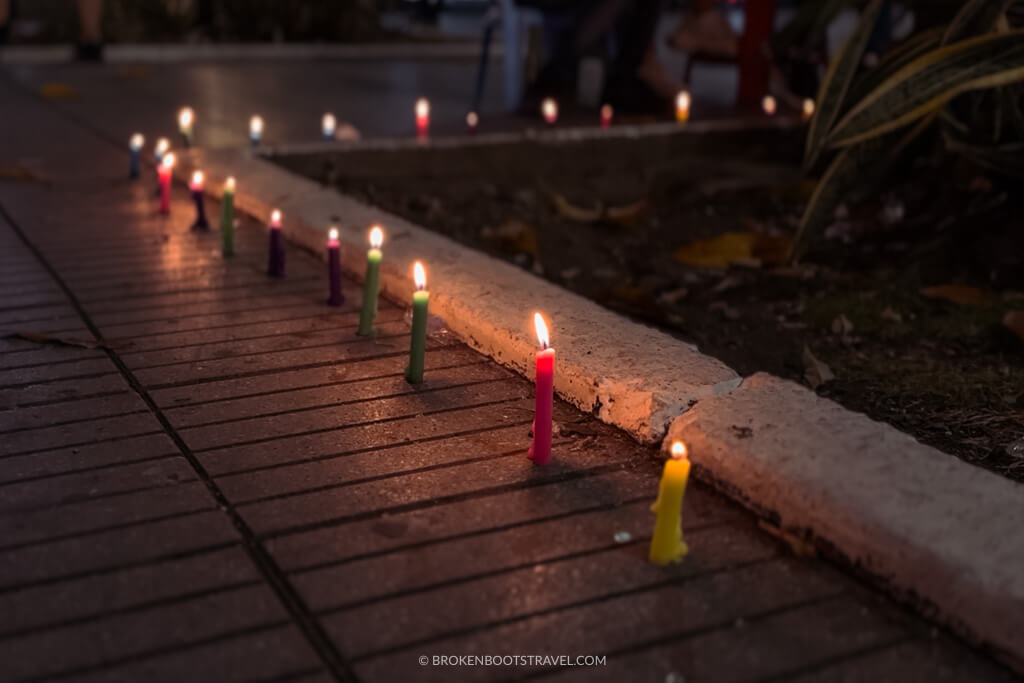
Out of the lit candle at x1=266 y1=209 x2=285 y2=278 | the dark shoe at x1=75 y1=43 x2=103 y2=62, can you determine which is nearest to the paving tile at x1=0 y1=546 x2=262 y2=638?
the lit candle at x1=266 y1=209 x2=285 y2=278

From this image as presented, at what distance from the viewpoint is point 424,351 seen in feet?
10.9

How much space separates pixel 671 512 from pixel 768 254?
3068 mm

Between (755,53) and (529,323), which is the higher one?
(755,53)

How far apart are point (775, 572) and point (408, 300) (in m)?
1.98

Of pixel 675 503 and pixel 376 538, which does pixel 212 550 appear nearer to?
pixel 376 538

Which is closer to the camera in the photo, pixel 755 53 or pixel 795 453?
pixel 795 453

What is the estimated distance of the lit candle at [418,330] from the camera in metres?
3.16

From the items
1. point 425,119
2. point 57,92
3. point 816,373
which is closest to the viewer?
point 816,373

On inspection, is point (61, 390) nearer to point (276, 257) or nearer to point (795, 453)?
point (276, 257)

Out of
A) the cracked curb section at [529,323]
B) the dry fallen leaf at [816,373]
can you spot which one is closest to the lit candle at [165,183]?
the cracked curb section at [529,323]

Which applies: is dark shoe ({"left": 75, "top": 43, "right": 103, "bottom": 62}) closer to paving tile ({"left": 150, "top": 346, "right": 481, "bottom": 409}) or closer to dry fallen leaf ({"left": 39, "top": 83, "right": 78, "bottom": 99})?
dry fallen leaf ({"left": 39, "top": 83, "right": 78, "bottom": 99})

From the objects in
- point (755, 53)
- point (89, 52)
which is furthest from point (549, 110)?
point (89, 52)

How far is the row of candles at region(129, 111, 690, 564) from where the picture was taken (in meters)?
2.32

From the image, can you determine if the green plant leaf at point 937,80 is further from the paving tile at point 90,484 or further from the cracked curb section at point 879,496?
the paving tile at point 90,484
